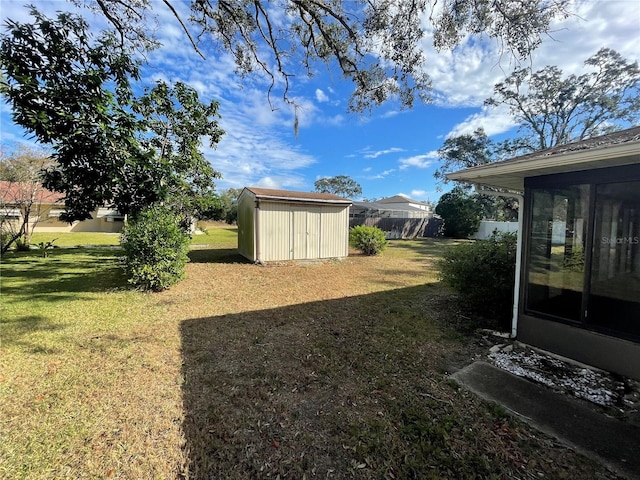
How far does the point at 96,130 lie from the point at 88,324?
3.70 metres

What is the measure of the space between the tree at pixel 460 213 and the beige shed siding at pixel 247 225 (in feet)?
59.9

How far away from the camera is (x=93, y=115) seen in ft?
17.5

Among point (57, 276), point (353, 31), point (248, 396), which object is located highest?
point (353, 31)

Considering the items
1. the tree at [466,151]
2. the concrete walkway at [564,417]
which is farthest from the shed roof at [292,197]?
the tree at [466,151]

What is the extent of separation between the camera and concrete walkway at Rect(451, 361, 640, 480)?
78.7 inches

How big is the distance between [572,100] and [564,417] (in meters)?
22.0

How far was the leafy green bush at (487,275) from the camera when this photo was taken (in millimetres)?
4480

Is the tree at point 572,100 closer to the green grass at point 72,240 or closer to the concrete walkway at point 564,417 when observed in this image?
the concrete walkway at point 564,417

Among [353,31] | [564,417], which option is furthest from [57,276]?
[564,417]

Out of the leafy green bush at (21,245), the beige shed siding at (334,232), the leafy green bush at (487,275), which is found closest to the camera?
the leafy green bush at (487,275)

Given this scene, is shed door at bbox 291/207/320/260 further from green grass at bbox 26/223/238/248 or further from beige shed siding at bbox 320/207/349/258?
green grass at bbox 26/223/238/248

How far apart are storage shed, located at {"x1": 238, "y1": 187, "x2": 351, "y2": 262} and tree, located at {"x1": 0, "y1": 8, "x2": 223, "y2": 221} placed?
9.98ft

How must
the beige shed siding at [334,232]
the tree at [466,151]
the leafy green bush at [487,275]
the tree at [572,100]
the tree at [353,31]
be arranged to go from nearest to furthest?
1. the tree at [353,31]
2. the leafy green bush at [487,275]
3. the beige shed siding at [334,232]
4. the tree at [572,100]
5. the tree at [466,151]

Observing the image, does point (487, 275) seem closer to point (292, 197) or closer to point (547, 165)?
point (547, 165)
